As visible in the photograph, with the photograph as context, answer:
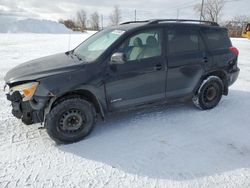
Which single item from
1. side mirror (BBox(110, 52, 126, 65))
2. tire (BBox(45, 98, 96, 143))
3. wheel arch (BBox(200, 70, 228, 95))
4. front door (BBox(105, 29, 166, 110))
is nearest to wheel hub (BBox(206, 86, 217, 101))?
wheel arch (BBox(200, 70, 228, 95))

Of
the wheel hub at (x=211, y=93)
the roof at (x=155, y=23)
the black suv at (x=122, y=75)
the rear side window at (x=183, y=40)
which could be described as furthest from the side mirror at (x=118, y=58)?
the wheel hub at (x=211, y=93)

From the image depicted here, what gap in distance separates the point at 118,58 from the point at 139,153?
1.40m

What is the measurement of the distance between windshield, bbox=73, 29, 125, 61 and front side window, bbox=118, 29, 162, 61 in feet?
0.73

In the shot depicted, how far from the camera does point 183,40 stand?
4730 millimetres

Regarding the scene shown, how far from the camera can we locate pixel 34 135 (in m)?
4.02

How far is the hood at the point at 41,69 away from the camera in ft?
12.0

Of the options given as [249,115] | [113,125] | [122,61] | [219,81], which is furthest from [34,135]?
[249,115]

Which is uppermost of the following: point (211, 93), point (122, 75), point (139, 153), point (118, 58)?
point (118, 58)

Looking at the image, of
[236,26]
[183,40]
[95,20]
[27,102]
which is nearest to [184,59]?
[183,40]

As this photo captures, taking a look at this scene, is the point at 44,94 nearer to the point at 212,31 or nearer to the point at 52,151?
the point at 52,151

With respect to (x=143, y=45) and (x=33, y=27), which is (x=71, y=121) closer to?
(x=143, y=45)

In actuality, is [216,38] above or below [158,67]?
above

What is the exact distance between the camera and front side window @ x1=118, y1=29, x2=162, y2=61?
416cm

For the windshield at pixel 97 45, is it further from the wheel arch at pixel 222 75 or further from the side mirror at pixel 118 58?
the wheel arch at pixel 222 75
